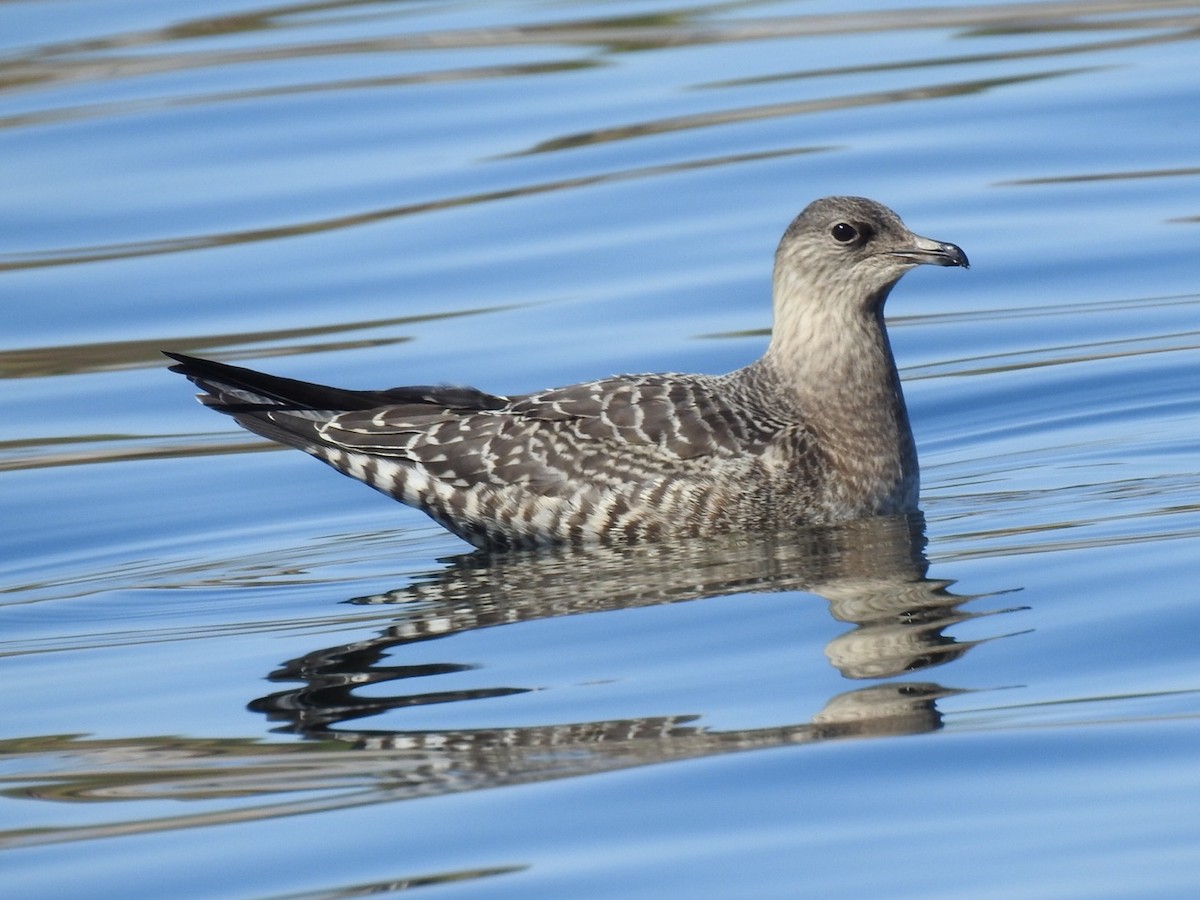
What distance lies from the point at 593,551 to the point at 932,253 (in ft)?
6.08

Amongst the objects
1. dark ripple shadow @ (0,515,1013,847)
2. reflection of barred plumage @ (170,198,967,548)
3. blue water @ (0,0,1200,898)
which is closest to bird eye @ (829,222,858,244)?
reflection of barred plumage @ (170,198,967,548)

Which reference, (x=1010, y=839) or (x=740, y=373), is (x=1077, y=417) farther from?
(x=1010, y=839)

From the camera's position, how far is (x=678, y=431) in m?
9.13

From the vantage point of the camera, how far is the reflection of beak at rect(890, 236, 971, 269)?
9273 mm

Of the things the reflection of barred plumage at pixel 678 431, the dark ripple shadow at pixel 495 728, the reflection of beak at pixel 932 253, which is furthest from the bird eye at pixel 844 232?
the dark ripple shadow at pixel 495 728

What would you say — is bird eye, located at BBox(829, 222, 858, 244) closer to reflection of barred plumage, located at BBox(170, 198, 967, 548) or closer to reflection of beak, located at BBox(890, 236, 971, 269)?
reflection of barred plumage, located at BBox(170, 198, 967, 548)

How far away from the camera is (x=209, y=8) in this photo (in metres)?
21.5

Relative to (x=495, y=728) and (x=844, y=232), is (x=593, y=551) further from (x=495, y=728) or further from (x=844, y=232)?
(x=495, y=728)

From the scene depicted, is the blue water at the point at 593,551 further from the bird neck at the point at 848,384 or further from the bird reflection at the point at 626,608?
the bird neck at the point at 848,384

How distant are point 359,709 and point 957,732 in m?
1.82

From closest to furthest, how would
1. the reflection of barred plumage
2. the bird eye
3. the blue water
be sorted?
the blue water, the reflection of barred plumage, the bird eye

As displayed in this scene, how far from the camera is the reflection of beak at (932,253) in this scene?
Result: 9273mm

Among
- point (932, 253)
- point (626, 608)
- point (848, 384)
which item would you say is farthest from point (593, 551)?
point (932, 253)

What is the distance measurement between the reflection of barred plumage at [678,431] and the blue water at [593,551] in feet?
0.87
